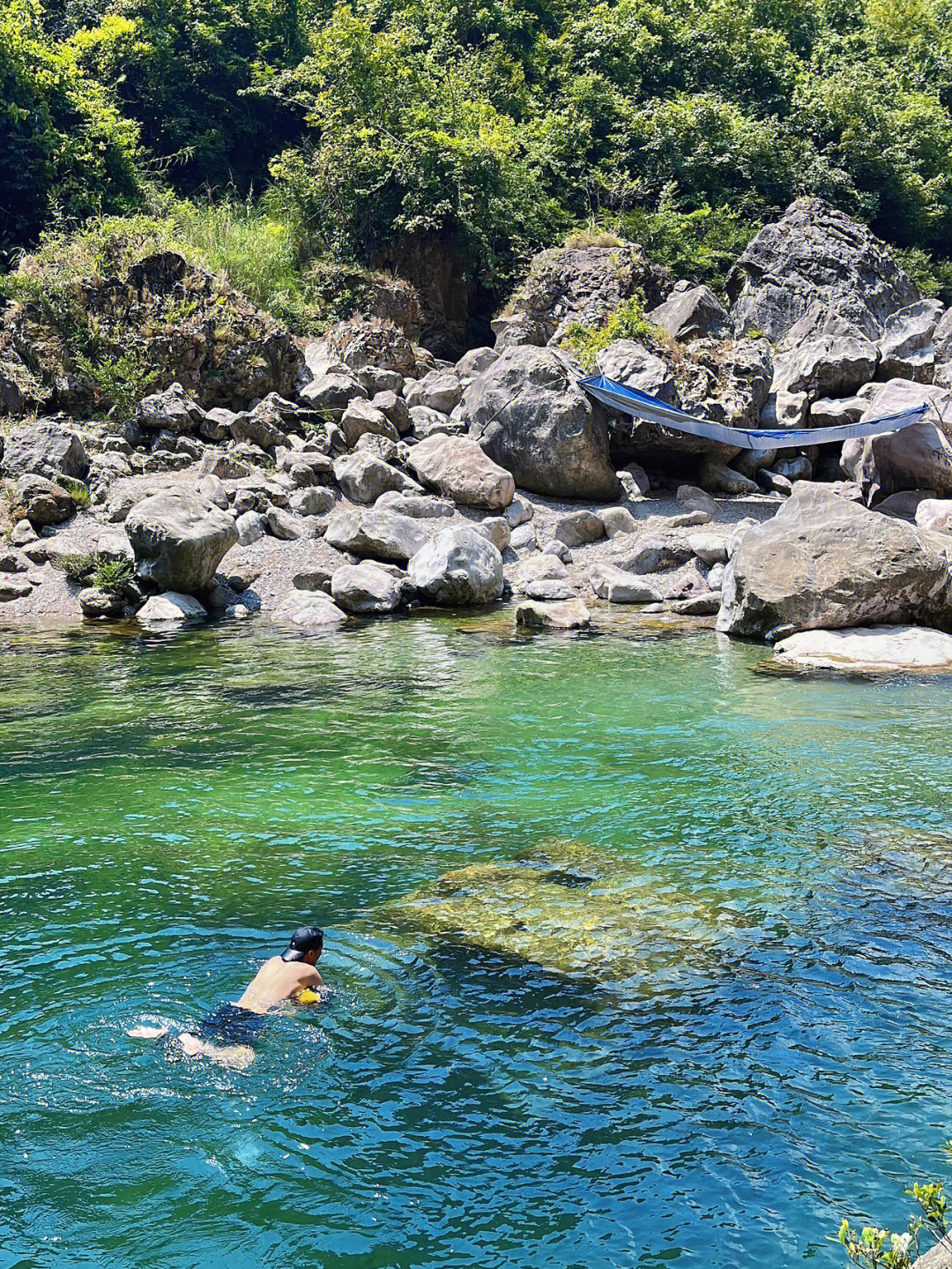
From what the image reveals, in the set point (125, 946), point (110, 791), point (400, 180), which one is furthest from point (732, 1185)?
point (400, 180)

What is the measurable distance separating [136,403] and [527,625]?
888cm

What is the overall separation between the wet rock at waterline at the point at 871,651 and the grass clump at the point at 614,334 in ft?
29.9

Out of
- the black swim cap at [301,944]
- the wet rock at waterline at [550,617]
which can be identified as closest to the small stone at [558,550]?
the wet rock at waterline at [550,617]

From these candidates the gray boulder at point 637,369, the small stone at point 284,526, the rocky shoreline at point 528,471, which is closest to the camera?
the rocky shoreline at point 528,471

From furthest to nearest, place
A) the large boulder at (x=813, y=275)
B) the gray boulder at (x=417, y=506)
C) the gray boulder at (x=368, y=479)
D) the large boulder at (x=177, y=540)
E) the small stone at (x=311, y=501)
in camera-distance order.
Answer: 1. the large boulder at (x=813, y=275)
2. the gray boulder at (x=368, y=479)
3. the small stone at (x=311, y=501)
4. the gray boulder at (x=417, y=506)
5. the large boulder at (x=177, y=540)

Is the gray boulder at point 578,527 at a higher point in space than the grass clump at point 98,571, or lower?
higher

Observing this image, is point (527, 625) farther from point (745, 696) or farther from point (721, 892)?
point (721, 892)

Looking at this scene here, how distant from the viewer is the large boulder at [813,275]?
2180cm

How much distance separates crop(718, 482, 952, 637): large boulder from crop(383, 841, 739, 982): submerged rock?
6.48 metres

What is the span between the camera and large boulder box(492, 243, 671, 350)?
70.0ft

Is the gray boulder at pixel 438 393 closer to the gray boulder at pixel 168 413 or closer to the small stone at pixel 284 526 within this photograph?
the gray boulder at pixel 168 413

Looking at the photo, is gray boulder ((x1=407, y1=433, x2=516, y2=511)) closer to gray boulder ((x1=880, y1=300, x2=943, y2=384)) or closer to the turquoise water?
gray boulder ((x1=880, y1=300, x2=943, y2=384))

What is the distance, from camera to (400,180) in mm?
23719

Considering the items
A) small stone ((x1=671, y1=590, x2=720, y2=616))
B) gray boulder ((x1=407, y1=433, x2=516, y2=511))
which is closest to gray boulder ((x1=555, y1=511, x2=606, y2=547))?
gray boulder ((x1=407, y1=433, x2=516, y2=511))
